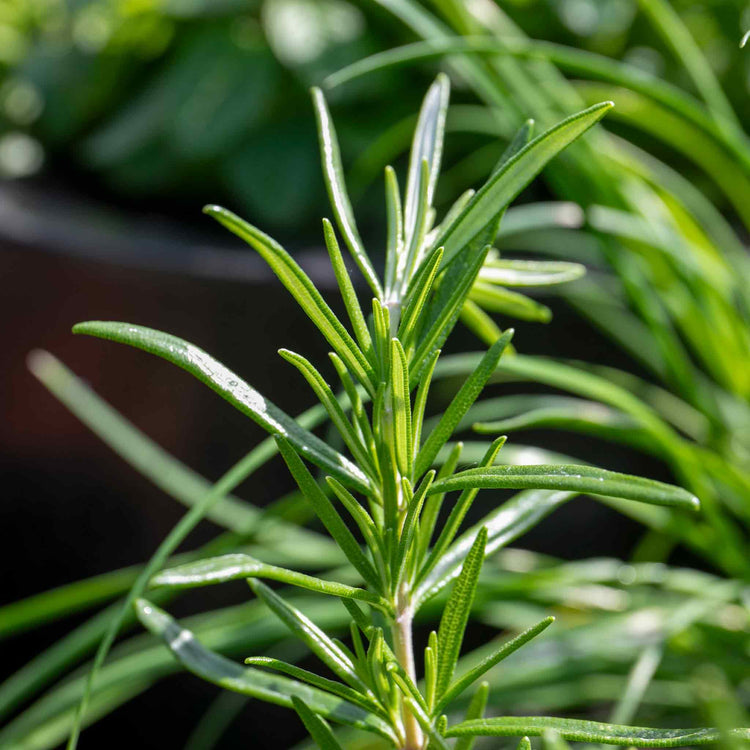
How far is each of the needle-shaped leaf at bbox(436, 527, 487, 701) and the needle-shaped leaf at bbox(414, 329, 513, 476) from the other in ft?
0.08

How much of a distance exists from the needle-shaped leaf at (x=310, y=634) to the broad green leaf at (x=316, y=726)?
11mm

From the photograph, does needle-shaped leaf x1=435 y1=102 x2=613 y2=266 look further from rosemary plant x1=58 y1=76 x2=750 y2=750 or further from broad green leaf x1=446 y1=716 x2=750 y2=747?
broad green leaf x1=446 y1=716 x2=750 y2=747

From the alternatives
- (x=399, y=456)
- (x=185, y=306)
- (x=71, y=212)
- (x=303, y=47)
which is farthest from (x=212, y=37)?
(x=399, y=456)

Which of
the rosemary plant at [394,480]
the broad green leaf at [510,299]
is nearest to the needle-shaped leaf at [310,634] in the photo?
the rosemary plant at [394,480]

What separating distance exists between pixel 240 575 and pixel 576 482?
0.07m

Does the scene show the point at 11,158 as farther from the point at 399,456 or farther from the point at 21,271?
the point at 399,456

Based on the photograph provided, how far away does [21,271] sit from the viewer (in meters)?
0.77

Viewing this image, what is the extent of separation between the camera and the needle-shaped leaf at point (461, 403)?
203 millimetres

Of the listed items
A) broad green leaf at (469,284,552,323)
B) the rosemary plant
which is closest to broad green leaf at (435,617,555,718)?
Answer: the rosemary plant

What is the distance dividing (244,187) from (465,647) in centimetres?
48

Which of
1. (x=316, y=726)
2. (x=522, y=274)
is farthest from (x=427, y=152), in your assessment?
(x=316, y=726)

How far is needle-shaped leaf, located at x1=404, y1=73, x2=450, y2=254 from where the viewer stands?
8.9 inches

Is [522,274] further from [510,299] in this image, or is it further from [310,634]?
A: [310,634]

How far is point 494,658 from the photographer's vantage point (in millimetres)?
189
